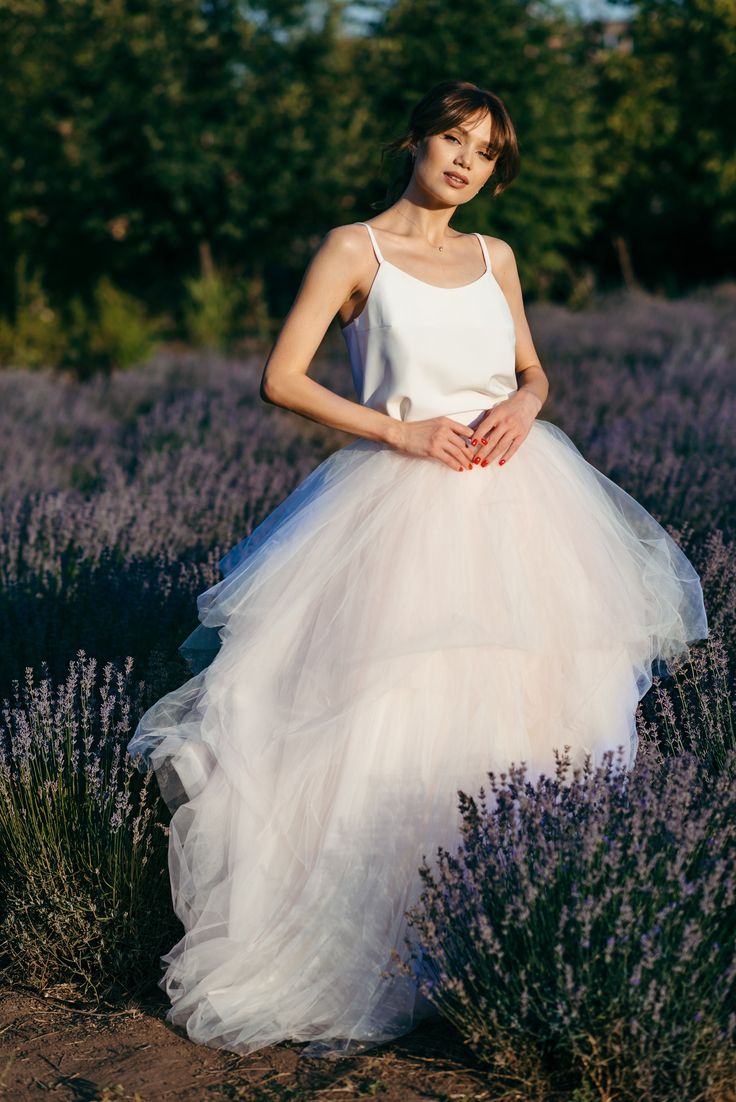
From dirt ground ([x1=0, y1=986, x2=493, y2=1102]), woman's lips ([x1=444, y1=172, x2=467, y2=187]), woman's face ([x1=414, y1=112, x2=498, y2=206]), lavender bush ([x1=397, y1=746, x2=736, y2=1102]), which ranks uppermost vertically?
woman's face ([x1=414, y1=112, x2=498, y2=206])

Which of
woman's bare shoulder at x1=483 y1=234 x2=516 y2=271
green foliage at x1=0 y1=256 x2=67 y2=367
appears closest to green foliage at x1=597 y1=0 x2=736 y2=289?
green foliage at x1=0 y1=256 x2=67 y2=367

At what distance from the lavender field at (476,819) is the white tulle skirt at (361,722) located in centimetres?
20

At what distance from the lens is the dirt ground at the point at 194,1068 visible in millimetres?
2428

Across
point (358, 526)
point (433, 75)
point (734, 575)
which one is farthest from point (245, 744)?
point (433, 75)

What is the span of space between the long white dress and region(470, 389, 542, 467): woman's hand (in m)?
0.05

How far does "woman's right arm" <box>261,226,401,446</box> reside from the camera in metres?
2.84

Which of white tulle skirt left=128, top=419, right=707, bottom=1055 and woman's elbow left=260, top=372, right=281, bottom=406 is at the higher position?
woman's elbow left=260, top=372, right=281, bottom=406

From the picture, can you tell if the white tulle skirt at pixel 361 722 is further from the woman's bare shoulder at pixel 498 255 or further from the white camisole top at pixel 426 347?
the woman's bare shoulder at pixel 498 255

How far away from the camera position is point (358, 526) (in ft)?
9.32

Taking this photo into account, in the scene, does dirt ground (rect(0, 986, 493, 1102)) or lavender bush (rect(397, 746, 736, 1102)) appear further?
dirt ground (rect(0, 986, 493, 1102))

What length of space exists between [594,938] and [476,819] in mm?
331

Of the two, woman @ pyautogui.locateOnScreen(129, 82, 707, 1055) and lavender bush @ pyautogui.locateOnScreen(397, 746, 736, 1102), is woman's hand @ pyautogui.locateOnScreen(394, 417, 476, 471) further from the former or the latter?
lavender bush @ pyautogui.locateOnScreen(397, 746, 736, 1102)

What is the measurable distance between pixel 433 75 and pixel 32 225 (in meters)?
5.21

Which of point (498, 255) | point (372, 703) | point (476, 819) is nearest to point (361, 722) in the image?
point (372, 703)
